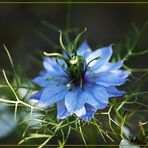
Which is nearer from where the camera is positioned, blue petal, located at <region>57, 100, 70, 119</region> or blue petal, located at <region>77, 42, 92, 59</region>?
blue petal, located at <region>57, 100, 70, 119</region>

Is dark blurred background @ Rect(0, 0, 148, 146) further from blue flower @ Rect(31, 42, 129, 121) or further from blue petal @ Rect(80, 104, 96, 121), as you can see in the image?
blue petal @ Rect(80, 104, 96, 121)

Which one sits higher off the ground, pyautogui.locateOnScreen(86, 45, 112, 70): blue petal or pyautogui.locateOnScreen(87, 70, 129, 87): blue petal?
pyautogui.locateOnScreen(86, 45, 112, 70): blue petal

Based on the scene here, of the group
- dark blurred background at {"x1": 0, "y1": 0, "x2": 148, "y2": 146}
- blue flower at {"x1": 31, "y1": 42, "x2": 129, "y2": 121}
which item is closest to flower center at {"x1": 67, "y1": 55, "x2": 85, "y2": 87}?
blue flower at {"x1": 31, "y1": 42, "x2": 129, "y2": 121}

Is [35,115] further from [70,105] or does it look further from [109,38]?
[109,38]

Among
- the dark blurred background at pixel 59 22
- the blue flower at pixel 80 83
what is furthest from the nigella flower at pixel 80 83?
the dark blurred background at pixel 59 22

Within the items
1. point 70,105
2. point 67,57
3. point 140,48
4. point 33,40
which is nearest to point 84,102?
point 70,105

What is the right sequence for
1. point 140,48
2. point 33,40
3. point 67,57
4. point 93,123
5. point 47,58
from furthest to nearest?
1. point 33,40
2. point 140,48
3. point 47,58
4. point 67,57
5. point 93,123

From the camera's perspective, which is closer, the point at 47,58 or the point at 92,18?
the point at 47,58
